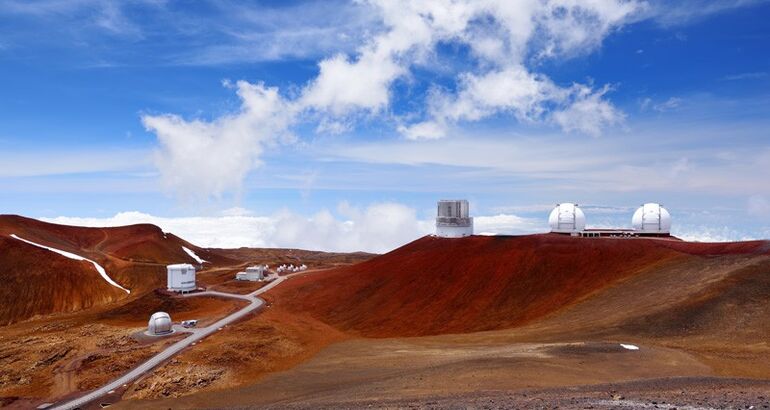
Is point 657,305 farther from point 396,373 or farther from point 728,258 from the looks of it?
point 396,373

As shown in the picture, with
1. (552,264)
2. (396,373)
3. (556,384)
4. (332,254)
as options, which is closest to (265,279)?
(552,264)

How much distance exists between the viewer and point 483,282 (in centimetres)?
5912

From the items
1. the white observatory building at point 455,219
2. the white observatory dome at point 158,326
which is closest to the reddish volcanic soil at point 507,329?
the white observatory building at point 455,219

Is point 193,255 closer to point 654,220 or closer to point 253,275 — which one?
point 253,275

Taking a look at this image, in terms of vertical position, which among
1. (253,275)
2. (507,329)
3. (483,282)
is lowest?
(507,329)

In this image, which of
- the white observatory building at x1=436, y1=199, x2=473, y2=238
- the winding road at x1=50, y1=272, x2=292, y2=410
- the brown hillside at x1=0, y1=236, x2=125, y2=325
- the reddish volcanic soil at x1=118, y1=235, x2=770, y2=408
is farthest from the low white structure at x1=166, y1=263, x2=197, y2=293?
the white observatory building at x1=436, y1=199, x2=473, y2=238

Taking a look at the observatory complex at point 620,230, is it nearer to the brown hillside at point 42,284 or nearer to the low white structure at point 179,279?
the low white structure at point 179,279

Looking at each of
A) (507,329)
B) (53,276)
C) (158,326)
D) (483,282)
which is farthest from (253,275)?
(507,329)

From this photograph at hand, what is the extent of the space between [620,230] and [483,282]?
65.7 feet

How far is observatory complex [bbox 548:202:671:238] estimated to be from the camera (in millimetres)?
63625

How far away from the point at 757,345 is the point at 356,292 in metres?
42.4

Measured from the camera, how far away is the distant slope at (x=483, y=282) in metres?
52.3

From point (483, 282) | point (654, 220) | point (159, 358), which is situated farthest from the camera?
point (654, 220)

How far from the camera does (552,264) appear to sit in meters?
58.4
